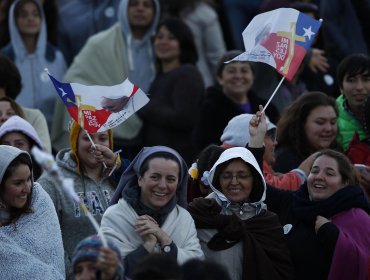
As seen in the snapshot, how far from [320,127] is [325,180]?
133cm

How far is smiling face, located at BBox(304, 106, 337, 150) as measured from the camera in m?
10.7

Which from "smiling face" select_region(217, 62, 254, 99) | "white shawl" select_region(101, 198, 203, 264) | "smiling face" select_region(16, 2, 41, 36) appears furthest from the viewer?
"smiling face" select_region(16, 2, 41, 36)

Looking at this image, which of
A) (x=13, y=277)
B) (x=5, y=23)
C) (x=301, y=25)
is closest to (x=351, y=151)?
(x=301, y=25)

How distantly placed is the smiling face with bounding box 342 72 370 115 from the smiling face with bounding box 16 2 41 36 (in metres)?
3.16

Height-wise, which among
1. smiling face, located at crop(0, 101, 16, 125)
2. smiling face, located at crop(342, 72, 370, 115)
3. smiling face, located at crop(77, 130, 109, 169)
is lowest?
smiling face, located at crop(342, 72, 370, 115)

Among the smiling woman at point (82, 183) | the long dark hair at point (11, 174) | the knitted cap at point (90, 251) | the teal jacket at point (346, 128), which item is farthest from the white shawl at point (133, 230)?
the teal jacket at point (346, 128)

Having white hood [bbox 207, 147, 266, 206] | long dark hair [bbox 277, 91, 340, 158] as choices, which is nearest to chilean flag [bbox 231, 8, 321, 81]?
long dark hair [bbox 277, 91, 340, 158]

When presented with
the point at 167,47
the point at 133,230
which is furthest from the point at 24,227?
the point at 167,47

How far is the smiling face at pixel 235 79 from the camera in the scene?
38.8 ft

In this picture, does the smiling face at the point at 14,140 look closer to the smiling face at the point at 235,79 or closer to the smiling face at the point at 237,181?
the smiling face at the point at 237,181

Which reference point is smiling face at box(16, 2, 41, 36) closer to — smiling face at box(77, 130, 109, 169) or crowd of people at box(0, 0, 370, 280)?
crowd of people at box(0, 0, 370, 280)

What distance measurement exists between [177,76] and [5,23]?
6.36 feet

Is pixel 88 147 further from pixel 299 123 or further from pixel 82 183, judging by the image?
pixel 299 123

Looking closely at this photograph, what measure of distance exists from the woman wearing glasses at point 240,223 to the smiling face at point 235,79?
100 inches
